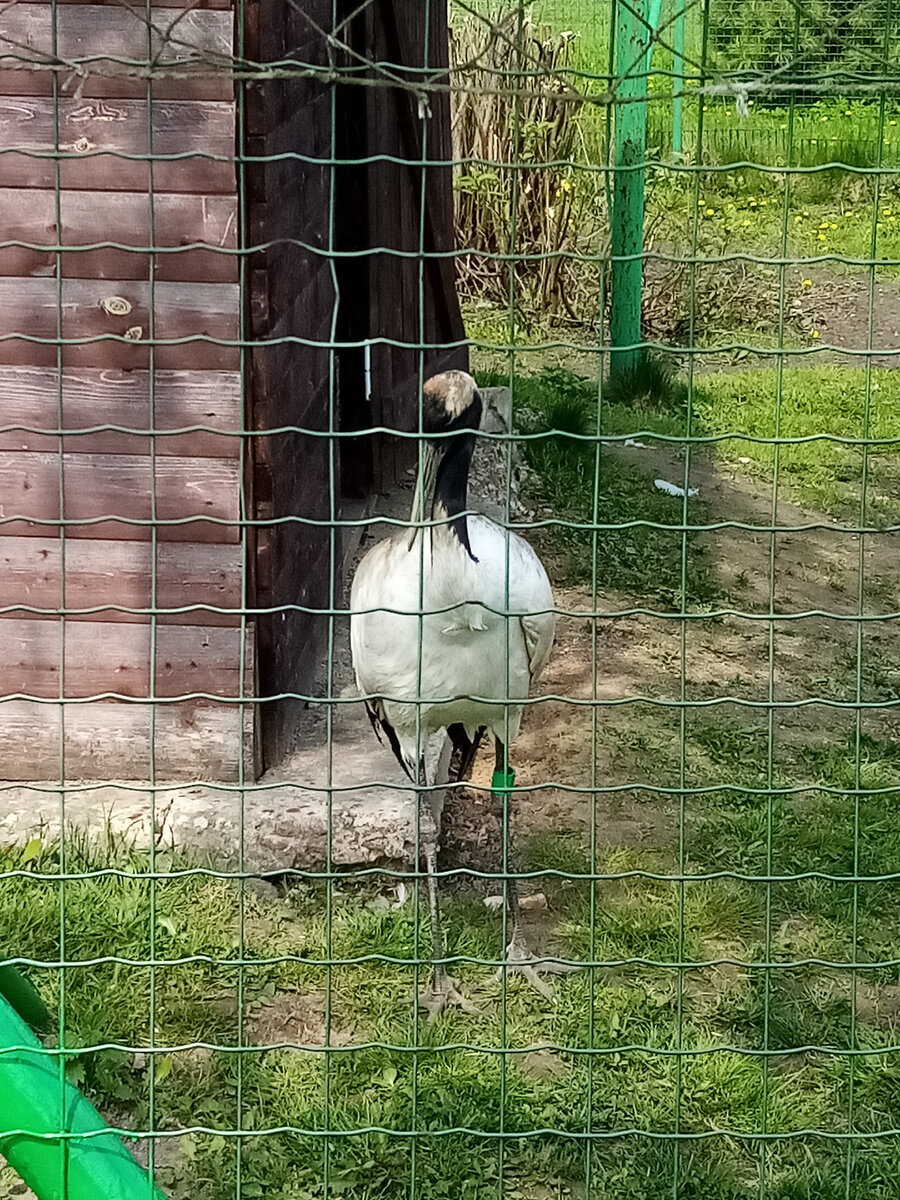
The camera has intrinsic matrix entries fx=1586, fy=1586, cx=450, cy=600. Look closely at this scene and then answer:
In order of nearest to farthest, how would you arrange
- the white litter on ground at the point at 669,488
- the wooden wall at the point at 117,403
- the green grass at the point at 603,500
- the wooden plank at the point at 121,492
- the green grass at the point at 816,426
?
the wooden wall at the point at 117,403, the wooden plank at the point at 121,492, the green grass at the point at 603,500, the white litter on ground at the point at 669,488, the green grass at the point at 816,426

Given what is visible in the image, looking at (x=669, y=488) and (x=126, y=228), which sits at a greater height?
(x=126, y=228)

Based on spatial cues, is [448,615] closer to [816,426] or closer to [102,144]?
[102,144]

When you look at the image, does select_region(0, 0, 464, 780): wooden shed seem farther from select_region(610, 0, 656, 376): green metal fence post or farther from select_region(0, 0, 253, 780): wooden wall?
select_region(610, 0, 656, 376): green metal fence post

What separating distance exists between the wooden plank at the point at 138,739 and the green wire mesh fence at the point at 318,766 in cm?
1

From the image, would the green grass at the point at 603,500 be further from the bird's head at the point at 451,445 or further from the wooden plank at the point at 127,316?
the wooden plank at the point at 127,316

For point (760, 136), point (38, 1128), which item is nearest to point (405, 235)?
point (38, 1128)

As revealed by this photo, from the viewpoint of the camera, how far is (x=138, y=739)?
4855mm

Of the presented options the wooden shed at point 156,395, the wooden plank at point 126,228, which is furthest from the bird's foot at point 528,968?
the wooden plank at point 126,228

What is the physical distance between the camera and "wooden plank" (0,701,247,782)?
191 inches

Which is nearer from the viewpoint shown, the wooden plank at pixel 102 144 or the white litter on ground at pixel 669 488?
the wooden plank at pixel 102 144

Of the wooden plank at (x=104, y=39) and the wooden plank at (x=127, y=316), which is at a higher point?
the wooden plank at (x=104, y=39)

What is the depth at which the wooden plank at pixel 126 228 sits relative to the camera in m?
4.43

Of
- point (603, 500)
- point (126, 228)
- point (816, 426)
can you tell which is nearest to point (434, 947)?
point (126, 228)

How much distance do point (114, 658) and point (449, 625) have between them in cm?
106
